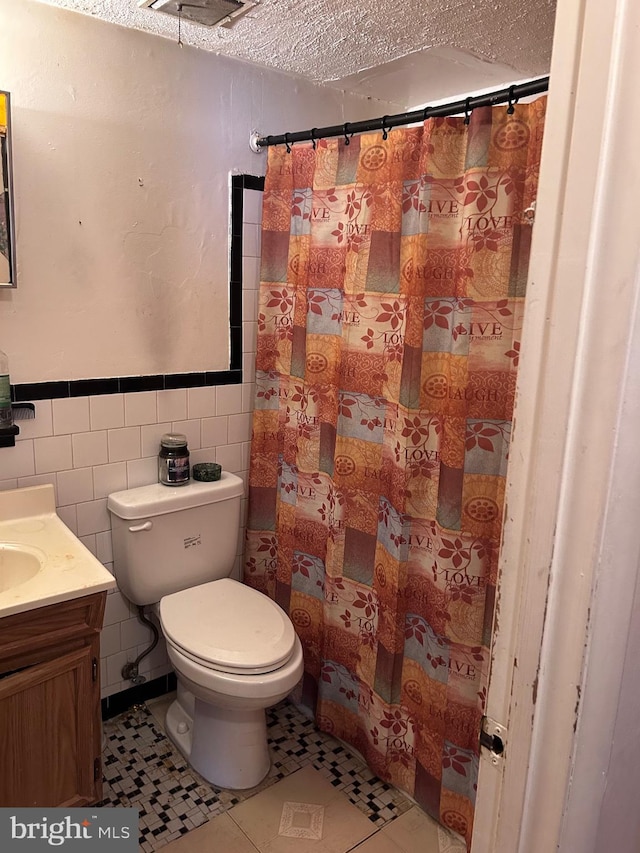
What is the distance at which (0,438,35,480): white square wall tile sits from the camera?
5.87 feet

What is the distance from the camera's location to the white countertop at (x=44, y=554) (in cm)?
137

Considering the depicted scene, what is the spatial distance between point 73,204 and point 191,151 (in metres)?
0.43

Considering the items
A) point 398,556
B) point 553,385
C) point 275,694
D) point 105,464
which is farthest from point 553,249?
point 105,464

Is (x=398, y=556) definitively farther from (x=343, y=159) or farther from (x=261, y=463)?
(x=343, y=159)

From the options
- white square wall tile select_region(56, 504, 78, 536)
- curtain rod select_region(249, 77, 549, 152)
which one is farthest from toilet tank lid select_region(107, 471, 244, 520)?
curtain rod select_region(249, 77, 549, 152)

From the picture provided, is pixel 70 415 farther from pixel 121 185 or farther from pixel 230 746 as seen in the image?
pixel 230 746

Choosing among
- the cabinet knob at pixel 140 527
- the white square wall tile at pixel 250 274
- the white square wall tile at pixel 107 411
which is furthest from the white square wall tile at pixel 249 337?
the cabinet knob at pixel 140 527

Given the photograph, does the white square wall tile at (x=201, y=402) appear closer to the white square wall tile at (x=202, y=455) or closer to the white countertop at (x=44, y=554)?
the white square wall tile at (x=202, y=455)

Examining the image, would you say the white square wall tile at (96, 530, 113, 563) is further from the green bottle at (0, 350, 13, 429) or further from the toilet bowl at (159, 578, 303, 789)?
the green bottle at (0, 350, 13, 429)

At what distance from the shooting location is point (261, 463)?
229 cm

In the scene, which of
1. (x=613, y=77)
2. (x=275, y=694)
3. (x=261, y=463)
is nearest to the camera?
(x=613, y=77)

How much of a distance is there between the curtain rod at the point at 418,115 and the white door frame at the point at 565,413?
757 millimetres

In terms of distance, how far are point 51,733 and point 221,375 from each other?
46.5 inches

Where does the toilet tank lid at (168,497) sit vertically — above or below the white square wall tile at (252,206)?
below
